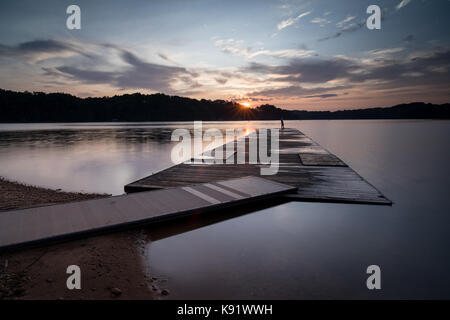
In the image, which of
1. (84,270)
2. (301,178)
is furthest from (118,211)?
(301,178)

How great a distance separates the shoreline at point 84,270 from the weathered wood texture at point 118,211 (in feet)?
0.68

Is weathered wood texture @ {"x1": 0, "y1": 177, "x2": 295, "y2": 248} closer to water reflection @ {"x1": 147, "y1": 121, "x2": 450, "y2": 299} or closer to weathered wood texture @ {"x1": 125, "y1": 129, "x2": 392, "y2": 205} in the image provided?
water reflection @ {"x1": 147, "y1": 121, "x2": 450, "y2": 299}

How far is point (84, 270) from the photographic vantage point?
3.17 metres

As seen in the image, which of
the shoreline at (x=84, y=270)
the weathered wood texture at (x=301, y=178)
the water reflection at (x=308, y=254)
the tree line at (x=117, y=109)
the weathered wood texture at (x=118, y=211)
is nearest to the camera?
the shoreline at (x=84, y=270)

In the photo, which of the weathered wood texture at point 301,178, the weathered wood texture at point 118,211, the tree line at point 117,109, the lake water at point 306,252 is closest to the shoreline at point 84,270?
the weathered wood texture at point 118,211

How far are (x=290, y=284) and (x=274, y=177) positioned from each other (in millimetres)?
4579

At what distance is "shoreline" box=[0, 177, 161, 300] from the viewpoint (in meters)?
2.76

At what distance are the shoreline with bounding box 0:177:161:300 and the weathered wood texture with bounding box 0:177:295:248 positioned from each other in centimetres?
21

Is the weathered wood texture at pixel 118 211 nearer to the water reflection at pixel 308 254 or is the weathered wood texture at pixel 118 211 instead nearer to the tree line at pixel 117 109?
the water reflection at pixel 308 254

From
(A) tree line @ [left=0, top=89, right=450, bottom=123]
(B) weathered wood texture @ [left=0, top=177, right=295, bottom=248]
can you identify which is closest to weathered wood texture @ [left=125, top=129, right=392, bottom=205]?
(B) weathered wood texture @ [left=0, top=177, right=295, bottom=248]

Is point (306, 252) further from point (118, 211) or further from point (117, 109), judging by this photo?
point (117, 109)

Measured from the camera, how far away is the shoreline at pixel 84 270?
2758 mm

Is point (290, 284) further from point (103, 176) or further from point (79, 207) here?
point (103, 176)
